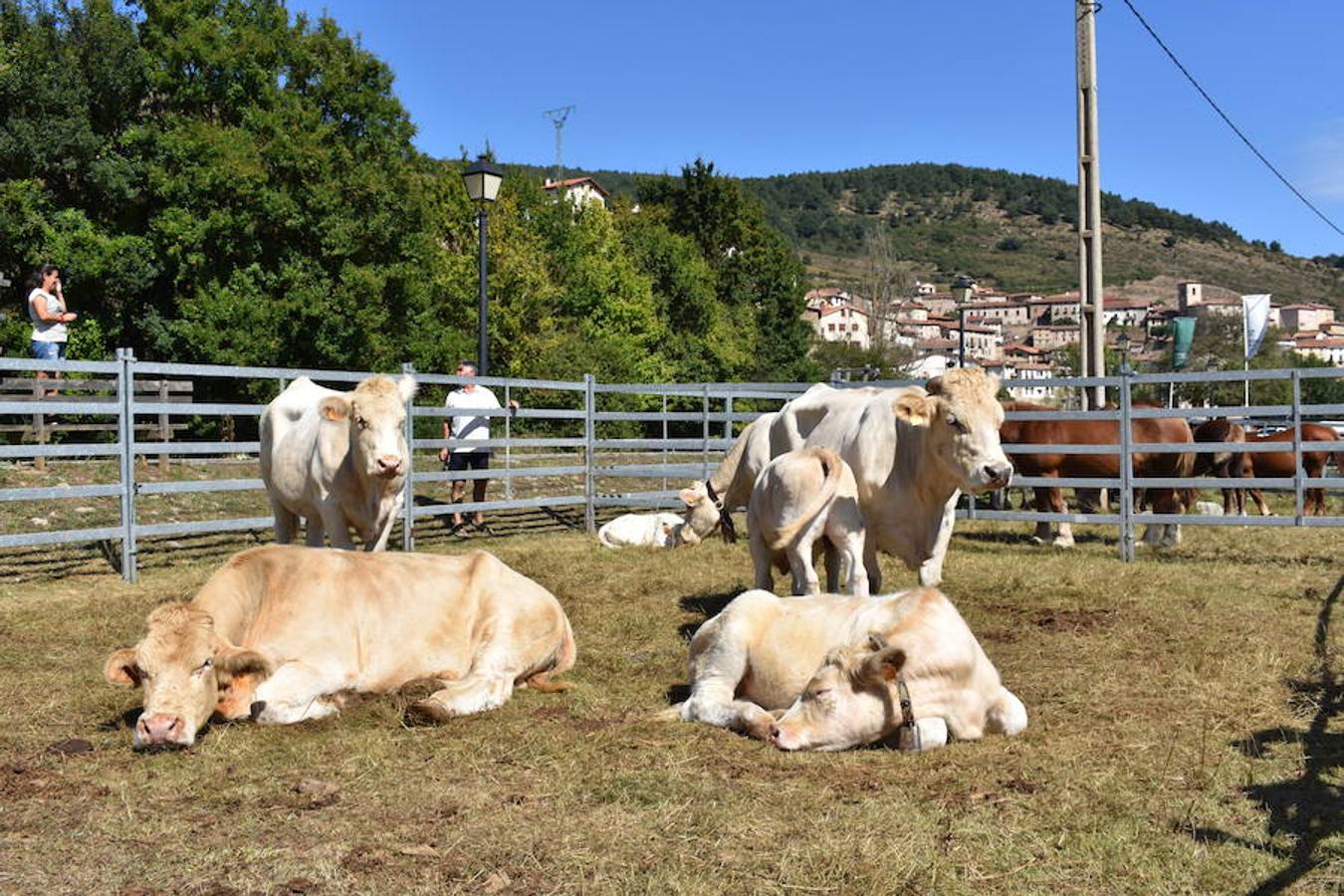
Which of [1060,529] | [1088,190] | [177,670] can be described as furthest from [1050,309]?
[177,670]

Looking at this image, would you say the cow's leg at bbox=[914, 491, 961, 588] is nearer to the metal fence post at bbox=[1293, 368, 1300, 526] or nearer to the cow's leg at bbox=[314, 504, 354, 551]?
the cow's leg at bbox=[314, 504, 354, 551]

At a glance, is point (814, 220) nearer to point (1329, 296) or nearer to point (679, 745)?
point (1329, 296)

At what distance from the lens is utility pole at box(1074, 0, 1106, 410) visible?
15.0 metres

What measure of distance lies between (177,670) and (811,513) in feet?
11.1

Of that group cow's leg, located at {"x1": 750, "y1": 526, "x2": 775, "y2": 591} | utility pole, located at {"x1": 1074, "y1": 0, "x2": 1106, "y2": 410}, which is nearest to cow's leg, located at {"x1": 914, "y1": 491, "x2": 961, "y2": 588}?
cow's leg, located at {"x1": 750, "y1": 526, "x2": 775, "y2": 591}

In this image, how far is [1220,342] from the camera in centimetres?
7131

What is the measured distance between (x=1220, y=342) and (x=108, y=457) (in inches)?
2710

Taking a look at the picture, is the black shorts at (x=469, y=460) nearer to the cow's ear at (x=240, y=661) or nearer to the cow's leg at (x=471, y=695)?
the cow's leg at (x=471, y=695)

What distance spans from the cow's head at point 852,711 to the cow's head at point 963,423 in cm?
228

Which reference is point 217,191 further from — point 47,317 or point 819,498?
point 819,498

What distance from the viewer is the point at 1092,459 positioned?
13.5m

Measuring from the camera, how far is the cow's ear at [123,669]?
185 inches

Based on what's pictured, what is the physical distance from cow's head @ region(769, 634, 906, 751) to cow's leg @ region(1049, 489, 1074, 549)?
8244 mm

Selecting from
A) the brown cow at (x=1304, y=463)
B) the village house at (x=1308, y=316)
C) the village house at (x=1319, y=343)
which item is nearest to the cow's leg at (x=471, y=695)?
the brown cow at (x=1304, y=463)
